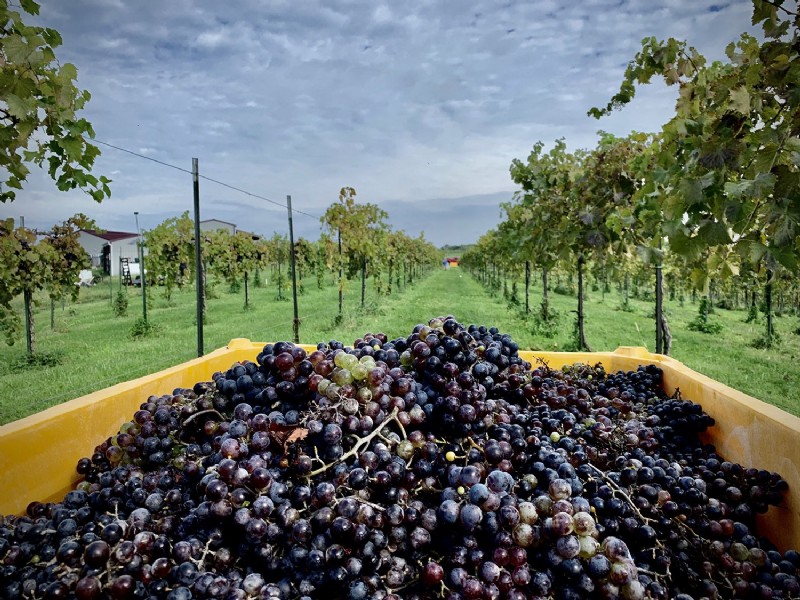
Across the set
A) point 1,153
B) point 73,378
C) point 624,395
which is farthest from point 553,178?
point 73,378

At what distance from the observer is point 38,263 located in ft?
29.9

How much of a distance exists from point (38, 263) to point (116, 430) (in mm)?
9214

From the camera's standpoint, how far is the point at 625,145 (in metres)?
5.95

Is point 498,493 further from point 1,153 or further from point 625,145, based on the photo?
point 625,145

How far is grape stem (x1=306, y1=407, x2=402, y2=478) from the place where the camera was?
127 cm

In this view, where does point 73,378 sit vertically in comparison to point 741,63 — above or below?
below

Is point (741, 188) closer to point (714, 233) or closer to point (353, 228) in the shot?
point (714, 233)

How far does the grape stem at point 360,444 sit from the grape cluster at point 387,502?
0.01 m

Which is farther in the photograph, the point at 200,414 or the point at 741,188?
the point at 741,188

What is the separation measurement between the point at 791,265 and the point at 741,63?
3.89 ft

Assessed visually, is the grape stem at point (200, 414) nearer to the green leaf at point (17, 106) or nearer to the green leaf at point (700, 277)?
the green leaf at point (17, 106)

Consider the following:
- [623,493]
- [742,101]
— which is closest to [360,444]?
[623,493]

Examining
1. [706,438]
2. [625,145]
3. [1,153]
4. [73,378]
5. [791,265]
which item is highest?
[625,145]

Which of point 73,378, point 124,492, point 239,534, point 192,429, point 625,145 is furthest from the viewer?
point 73,378
